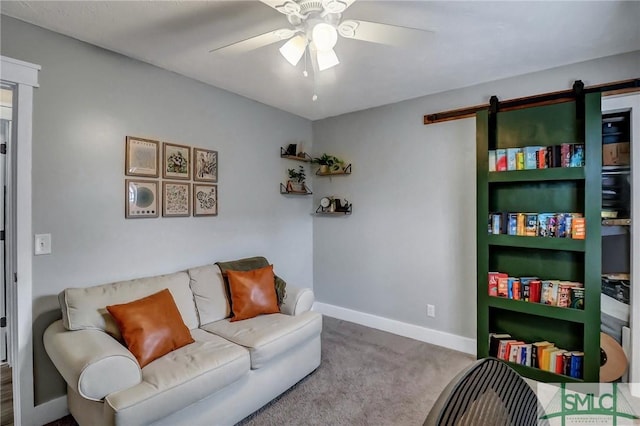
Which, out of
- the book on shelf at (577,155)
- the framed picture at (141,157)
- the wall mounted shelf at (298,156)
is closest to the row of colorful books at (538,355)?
the book on shelf at (577,155)

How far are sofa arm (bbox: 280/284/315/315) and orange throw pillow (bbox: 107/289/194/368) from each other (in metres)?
0.82

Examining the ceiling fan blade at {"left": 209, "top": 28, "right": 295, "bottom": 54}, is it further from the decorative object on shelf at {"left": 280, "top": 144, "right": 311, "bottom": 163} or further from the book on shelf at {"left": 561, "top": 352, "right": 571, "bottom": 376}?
the book on shelf at {"left": 561, "top": 352, "right": 571, "bottom": 376}

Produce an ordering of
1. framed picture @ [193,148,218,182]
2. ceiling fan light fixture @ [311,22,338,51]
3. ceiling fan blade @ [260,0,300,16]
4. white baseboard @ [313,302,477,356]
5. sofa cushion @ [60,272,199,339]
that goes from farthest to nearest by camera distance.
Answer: white baseboard @ [313,302,477,356], framed picture @ [193,148,218,182], sofa cushion @ [60,272,199,339], ceiling fan light fixture @ [311,22,338,51], ceiling fan blade @ [260,0,300,16]

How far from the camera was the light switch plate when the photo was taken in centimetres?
201

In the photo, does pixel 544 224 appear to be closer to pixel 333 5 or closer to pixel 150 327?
pixel 333 5

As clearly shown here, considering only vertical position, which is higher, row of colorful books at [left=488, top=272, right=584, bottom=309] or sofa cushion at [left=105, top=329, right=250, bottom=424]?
row of colorful books at [left=488, top=272, right=584, bottom=309]

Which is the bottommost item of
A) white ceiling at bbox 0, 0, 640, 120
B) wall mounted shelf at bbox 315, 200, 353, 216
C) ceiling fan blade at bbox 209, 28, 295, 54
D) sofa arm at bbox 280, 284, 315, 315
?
sofa arm at bbox 280, 284, 315, 315

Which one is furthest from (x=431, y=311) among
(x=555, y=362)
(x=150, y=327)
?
(x=150, y=327)

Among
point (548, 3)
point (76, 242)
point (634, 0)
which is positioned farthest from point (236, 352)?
point (634, 0)

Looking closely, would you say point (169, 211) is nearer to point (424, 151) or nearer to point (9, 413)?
point (9, 413)

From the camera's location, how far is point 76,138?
218 centimetres

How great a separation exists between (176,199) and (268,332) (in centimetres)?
140

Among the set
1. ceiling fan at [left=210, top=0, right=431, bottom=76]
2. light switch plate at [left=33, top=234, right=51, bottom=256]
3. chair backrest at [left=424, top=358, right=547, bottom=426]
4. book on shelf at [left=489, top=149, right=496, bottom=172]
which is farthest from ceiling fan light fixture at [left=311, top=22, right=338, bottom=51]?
light switch plate at [left=33, top=234, right=51, bottom=256]

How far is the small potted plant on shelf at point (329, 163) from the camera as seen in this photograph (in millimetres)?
3846
